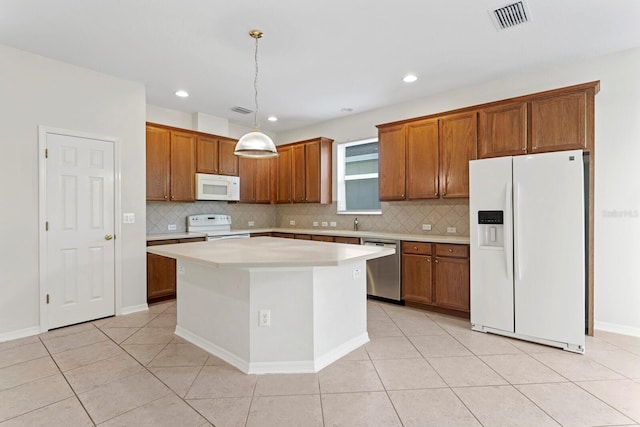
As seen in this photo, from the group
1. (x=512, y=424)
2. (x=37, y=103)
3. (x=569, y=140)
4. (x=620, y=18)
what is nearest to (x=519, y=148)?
(x=569, y=140)

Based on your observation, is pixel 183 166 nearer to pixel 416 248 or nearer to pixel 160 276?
pixel 160 276

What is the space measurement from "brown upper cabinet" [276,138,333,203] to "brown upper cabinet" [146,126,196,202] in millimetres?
1662

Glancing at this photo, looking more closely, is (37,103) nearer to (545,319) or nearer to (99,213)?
(99,213)

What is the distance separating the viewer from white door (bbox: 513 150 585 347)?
283 centimetres

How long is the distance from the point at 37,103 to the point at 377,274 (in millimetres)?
4243

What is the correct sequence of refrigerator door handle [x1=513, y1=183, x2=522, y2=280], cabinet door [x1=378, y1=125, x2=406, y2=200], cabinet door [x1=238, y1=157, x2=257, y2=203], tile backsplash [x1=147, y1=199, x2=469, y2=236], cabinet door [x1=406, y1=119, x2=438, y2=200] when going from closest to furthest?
1. refrigerator door handle [x1=513, y1=183, x2=522, y2=280]
2. cabinet door [x1=406, y1=119, x2=438, y2=200]
3. tile backsplash [x1=147, y1=199, x2=469, y2=236]
4. cabinet door [x1=378, y1=125, x2=406, y2=200]
5. cabinet door [x1=238, y1=157, x2=257, y2=203]

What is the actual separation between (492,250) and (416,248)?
3.15ft

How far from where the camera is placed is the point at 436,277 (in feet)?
12.8

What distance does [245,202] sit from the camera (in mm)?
5902

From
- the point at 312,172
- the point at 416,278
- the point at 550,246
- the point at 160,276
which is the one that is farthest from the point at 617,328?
the point at 160,276

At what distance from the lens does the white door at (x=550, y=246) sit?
283cm

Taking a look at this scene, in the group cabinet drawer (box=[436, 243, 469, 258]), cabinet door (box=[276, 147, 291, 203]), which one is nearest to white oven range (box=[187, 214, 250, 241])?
cabinet door (box=[276, 147, 291, 203])

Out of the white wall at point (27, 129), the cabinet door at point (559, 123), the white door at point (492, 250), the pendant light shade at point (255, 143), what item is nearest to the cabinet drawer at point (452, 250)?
the white door at point (492, 250)

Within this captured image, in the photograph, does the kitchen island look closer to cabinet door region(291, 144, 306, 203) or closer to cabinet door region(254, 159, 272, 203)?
cabinet door region(291, 144, 306, 203)
